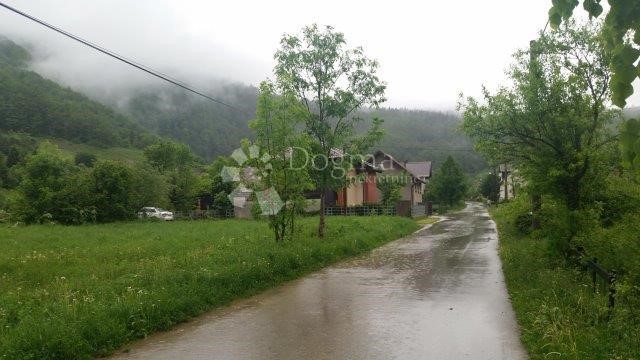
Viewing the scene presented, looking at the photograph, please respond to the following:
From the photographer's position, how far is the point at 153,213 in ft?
132

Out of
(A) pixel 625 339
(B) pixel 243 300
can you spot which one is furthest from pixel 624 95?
(B) pixel 243 300

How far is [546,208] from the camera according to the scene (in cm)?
1158

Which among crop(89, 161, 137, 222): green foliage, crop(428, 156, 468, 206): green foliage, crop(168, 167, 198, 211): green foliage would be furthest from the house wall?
crop(89, 161, 137, 222): green foliage

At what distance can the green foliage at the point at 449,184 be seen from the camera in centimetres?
6128

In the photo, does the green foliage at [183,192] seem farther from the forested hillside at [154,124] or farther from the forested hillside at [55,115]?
the forested hillside at [55,115]

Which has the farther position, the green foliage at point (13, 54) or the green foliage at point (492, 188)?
the green foliage at point (13, 54)

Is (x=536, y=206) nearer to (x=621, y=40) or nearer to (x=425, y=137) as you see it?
(x=621, y=40)

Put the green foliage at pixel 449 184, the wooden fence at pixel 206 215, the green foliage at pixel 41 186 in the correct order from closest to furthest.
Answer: the green foliage at pixel 41 186
the wooden fence at pixel 206 215
the green foliage at pixel 449 184

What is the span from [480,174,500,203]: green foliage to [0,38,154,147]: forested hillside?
75702 mm

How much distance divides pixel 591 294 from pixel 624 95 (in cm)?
744

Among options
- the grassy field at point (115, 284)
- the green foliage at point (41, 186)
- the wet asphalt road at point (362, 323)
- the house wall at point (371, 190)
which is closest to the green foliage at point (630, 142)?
the wet asphalt road at point (362, 323)

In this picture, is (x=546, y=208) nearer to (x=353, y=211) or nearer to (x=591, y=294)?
(x=591, y=294)

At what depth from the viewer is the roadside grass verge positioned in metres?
5.60

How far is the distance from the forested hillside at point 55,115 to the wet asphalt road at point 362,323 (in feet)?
357
